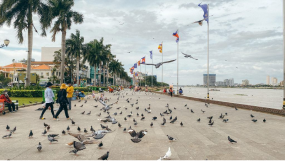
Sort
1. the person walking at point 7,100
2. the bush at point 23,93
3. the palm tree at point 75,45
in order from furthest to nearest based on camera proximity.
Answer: the palm tree at point 75,45 → the bush at point 23,93 → the person walking at point 7,100

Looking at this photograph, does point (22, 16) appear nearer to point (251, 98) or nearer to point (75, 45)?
point (75, 45)

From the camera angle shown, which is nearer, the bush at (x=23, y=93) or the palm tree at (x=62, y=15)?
the bush at (x=23, y=93)

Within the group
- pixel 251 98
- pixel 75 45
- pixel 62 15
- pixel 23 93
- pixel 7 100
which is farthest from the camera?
pixel 75 45

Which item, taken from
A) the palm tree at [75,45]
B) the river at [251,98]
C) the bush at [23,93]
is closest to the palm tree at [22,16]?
the bush at [23,93]

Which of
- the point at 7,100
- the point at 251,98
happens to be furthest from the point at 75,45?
the point at 251,98

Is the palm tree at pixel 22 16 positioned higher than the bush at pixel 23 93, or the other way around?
the palm tree at pixel 22 16

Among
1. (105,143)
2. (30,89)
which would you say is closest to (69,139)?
(105,143)

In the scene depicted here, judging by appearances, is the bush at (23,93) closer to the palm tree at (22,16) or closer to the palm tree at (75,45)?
the palm tree at (22,16)

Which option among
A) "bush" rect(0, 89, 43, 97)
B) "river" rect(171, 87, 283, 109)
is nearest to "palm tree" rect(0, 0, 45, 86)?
"bush" rect(0, 89, 43, 97)

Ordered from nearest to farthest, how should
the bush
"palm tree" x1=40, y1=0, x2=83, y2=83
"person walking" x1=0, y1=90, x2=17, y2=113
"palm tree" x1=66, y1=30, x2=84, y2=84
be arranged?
1. "person walking" x1=0, y1=90, x2=17, y2=113
2. the bush
3. "palm tree" x1=40, y1=0, x2=83, y2=83
4. "palm tree" x1=66, y1=30, x2=84, y2=84

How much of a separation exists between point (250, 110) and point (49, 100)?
12.5m

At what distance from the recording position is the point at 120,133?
7.05 metres

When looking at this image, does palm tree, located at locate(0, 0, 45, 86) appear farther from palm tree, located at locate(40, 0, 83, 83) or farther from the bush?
palm tree, located at locate(40, 0, 83, 83)

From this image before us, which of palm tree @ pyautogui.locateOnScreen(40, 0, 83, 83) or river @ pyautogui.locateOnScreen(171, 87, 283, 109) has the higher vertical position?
palm tree @ pyautogui.locateOnScreen(40, 0, 83, 83)
